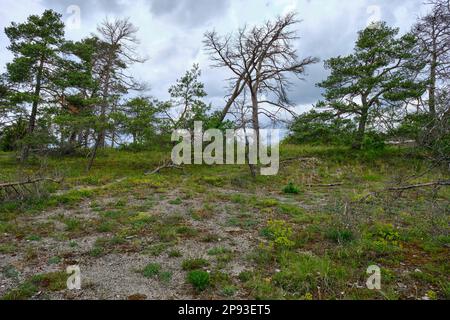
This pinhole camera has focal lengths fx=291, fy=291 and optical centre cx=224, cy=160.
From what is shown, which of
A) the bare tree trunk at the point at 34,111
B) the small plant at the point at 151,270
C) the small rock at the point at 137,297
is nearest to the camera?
A: the small rock at the point at 137,297

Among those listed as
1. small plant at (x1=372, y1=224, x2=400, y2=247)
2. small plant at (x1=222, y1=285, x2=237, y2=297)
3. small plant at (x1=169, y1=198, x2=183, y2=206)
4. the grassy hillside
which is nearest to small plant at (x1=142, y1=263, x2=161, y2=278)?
the grassy hillside

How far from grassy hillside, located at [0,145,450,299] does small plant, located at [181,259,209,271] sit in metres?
0.03

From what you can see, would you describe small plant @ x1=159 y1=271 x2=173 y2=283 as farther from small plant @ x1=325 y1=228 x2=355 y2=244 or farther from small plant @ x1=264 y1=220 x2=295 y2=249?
small plant @ x1=325 y1=228 x2=355 y2=244

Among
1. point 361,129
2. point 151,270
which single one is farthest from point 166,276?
point 361,129

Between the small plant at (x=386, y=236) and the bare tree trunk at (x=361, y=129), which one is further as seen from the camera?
the bare tree trunk at (x=361, y=129)

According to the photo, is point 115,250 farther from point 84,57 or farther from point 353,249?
point 84,57

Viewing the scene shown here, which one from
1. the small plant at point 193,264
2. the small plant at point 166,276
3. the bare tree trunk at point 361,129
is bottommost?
the small plant at point 166,276

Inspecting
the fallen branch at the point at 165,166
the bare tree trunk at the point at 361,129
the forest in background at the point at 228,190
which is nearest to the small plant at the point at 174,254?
the forest in background at the point at 228,190

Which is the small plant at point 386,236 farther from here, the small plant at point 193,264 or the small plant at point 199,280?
the small plant at point 199,280

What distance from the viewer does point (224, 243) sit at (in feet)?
22.5

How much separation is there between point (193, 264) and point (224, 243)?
1388 mm

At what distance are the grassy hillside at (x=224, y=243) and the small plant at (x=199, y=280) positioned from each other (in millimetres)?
24

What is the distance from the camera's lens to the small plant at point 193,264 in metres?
5.54

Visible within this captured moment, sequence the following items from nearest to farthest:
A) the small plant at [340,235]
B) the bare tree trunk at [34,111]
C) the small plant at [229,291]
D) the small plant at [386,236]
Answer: the small plant at [229,291], the small plant at [386,236], the small plant at [340,235], the bare tree trunk at [34,111]
